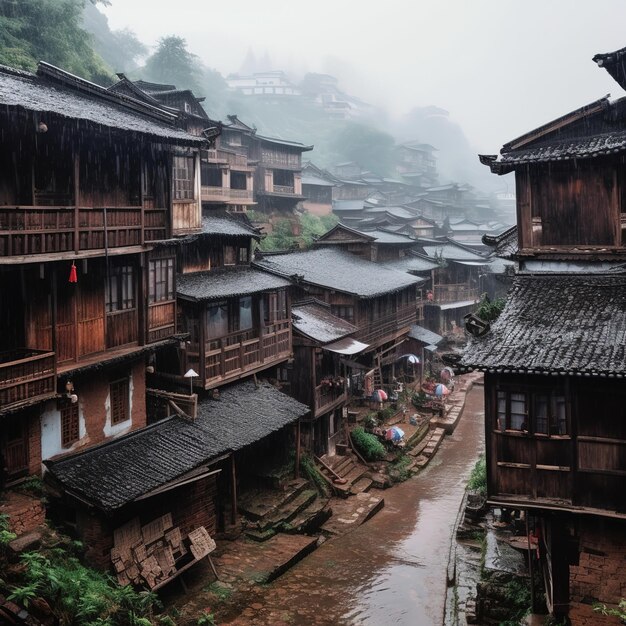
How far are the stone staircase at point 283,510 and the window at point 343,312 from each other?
563 inches

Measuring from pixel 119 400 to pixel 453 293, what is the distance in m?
47.3

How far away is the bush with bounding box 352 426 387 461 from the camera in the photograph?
1479 inches

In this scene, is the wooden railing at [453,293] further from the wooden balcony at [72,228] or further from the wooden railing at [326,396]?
the wooden balcony at [72,228]

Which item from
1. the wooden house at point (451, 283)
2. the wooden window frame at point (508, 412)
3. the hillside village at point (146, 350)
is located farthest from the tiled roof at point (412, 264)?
the wooden window frame at point (508, 412)

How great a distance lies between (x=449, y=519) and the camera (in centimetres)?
3155

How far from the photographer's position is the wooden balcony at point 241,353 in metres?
27.9

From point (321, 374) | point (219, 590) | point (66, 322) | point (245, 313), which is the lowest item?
point (219, 590)

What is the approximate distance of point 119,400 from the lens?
2408cm

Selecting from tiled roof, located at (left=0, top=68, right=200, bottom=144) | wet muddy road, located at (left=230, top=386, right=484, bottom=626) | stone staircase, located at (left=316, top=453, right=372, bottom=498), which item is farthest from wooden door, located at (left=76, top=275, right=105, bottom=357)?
stone staircase, located at (left=316, top=453, right=372, bottom=498)

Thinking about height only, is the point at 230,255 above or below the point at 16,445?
above

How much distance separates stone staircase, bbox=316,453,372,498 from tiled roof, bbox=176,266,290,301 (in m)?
10.0

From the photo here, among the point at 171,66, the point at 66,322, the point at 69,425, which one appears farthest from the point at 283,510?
the point at 171,66

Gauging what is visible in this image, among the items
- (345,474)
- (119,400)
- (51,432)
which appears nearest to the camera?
(51,432)

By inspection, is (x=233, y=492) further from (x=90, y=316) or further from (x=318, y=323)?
(x=318, y=323)
